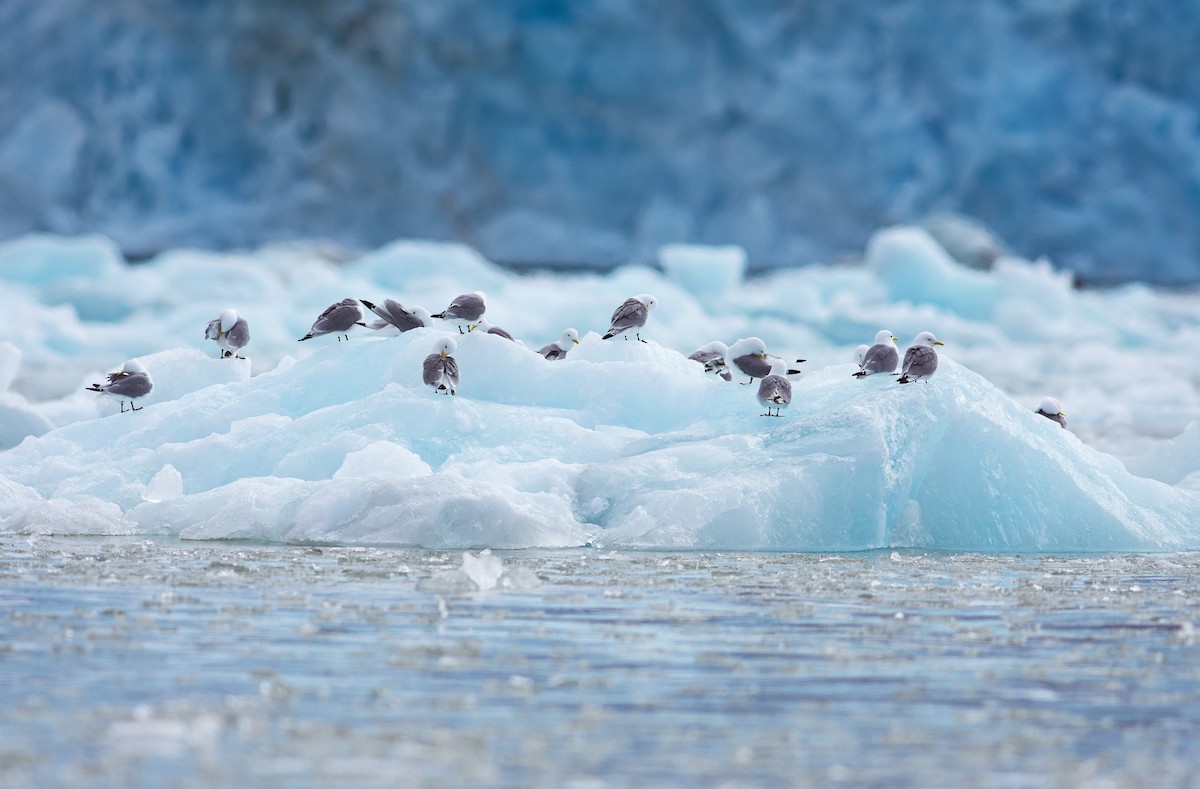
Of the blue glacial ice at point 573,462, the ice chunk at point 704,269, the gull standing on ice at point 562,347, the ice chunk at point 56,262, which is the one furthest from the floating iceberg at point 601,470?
the ice chunk at point 704,269

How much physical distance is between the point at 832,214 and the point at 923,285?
15.0ft

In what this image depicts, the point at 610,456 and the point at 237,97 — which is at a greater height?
the point at 237,97

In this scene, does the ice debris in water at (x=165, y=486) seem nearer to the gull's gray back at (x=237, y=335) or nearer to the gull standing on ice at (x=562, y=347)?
the gull's gray back at (x=237, y=335)

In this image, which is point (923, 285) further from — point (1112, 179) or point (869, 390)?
point (869, 390)

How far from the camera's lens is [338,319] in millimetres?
10953

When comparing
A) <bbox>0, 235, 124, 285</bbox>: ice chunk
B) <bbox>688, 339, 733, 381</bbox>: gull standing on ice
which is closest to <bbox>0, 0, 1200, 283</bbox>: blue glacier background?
<bbox>0, 235, 124, 285</bbox>: ice chunk

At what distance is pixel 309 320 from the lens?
23484 millimetres

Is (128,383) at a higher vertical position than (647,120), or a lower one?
lower

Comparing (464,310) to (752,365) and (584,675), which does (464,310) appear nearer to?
(752,365)

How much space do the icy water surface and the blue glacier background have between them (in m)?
22.6

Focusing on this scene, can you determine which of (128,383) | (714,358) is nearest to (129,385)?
(128,383)

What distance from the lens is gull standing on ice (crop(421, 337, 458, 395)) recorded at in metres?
9.55

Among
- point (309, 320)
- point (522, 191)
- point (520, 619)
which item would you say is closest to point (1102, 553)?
point (520, 619)

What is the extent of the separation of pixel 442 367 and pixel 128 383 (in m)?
2.49
